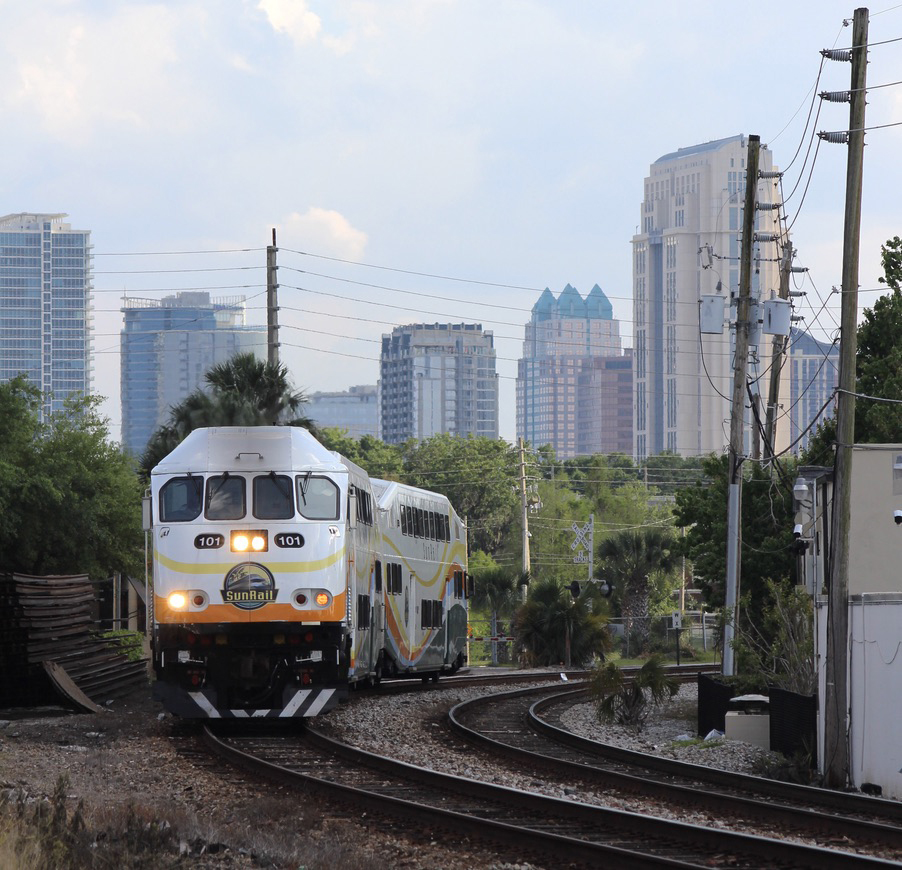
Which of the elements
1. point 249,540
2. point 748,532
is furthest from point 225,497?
point 748,532

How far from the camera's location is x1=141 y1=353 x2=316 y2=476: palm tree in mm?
35438

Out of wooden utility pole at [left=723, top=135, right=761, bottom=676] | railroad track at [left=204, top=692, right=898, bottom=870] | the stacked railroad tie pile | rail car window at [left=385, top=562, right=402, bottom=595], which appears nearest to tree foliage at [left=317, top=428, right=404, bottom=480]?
rail car window at [left=385, top=562, right=402, bottom=595]

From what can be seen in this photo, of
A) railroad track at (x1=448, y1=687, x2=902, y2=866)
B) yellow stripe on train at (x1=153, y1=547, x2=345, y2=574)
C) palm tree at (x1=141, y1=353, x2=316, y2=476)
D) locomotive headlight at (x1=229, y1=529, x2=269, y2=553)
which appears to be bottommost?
railroad track at (x1=448, y1=687, x2=902, y2=866)

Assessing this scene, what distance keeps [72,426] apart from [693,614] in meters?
57.1

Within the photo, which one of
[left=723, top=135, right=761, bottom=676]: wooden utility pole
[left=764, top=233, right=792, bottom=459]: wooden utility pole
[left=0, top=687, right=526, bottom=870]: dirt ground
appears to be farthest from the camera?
[left=764, top=233, right=792, bottom=459]: wooden utility pole

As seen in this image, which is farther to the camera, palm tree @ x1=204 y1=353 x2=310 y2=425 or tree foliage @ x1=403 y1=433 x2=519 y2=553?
tree foliage @ x1=403 y1=433 x2=519 y2=553

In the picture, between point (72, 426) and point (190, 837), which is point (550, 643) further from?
point (190, 837)

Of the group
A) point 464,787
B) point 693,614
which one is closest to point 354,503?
point 464,787

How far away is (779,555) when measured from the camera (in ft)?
128

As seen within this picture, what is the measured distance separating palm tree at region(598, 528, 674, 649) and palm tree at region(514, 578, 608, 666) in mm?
18477

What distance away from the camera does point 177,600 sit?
67.1 ft

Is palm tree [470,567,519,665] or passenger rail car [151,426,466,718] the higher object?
passenger rail car [151,426,466,718]

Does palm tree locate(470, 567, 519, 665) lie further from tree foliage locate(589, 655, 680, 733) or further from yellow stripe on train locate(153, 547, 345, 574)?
yellow stripe on train locate(153, 547, 345, 574)

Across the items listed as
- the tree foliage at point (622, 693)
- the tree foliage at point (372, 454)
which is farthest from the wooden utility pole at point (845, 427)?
the tree foliage at point (372, 454)
